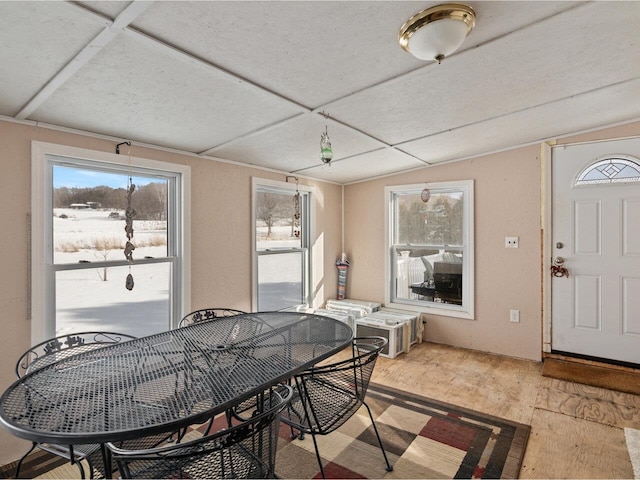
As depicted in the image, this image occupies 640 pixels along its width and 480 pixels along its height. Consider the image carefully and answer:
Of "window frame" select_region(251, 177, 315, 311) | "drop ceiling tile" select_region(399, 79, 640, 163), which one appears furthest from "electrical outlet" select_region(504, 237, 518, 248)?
"window frame" select_region(251, 177, 315, 311)

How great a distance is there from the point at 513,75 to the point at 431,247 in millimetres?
2440

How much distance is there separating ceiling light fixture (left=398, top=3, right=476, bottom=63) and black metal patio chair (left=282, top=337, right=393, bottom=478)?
1421 millimetres

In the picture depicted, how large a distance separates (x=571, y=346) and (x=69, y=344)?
4.15 m

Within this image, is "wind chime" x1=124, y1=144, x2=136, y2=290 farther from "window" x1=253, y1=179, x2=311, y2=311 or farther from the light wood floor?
the light wood floor

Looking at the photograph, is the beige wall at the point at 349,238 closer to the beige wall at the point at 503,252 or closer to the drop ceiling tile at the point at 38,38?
the beige wall at the point at 503,252

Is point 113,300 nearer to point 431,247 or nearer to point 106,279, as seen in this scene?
point 106,279

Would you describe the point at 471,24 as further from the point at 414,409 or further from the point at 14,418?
the point at 414,409

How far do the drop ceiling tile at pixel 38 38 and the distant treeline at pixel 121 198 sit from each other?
2.54 feet

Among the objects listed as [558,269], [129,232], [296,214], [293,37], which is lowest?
[558,269]

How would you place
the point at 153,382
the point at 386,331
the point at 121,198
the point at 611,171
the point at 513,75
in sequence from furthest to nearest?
the point at 386,331
the point at 611,171
the point at 121,198
the point at 513,75
the point at 153,382

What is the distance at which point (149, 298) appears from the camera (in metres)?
2.73

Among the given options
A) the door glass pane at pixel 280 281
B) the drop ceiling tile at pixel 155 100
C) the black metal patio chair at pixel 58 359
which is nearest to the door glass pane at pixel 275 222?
the door glass pane at pixel 280 281

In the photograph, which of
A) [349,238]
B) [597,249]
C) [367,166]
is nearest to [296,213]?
[367,166]

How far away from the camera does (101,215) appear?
2473 mm
